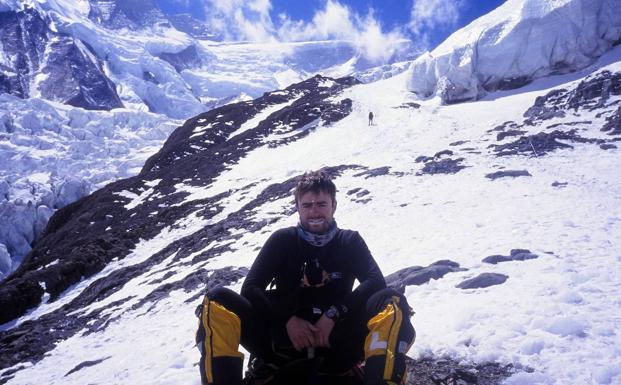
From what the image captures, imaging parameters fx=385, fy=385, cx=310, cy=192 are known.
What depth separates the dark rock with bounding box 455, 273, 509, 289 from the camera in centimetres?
643

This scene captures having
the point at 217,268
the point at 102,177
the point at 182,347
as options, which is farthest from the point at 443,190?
the point at 102,177

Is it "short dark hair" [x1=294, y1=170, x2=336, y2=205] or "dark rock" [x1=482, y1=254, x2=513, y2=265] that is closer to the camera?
"short dark hair" [x1=294, y1=170, x2=336, y2=205]

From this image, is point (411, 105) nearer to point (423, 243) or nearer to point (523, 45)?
point (523, 45)

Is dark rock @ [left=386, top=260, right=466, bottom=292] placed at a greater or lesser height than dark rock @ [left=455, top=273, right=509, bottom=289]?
lesser

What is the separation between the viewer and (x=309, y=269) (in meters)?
4.48

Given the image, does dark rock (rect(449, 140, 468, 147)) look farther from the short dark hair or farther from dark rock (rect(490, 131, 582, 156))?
the short dark hair

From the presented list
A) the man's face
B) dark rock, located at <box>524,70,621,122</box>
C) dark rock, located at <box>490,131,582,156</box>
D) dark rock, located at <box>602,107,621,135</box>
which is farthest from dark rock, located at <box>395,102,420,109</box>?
the man's face

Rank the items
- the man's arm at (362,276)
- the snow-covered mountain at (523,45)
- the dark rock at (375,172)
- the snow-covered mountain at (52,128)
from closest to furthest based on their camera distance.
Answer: the man's arm at (362,276) → the dark rock at (375,172) → the snow-covered mountain at (523,45) → the snow-covered mountain at (52,128)

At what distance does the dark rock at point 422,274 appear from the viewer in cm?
729

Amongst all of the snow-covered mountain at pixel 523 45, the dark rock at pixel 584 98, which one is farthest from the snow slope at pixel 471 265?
the snow-covered mountain at pixel 523 45

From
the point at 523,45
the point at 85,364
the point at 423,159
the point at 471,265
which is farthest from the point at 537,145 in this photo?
the point at 523,45

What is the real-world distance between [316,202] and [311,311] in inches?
46.6

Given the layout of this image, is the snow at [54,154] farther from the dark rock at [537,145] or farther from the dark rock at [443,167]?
the dark rock at [537,145]

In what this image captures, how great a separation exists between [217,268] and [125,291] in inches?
173
